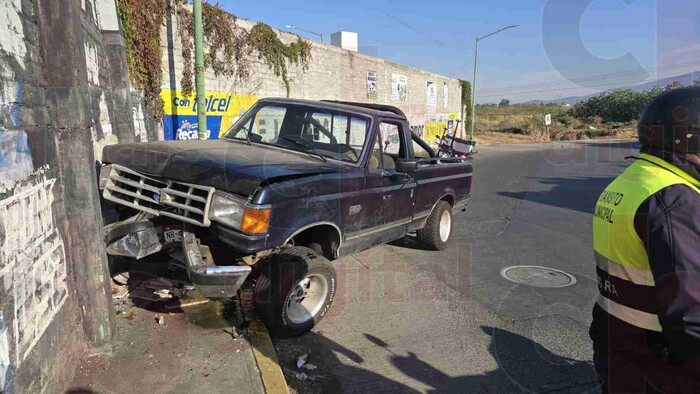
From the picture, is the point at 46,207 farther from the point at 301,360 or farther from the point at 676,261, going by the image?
the point at 676,261

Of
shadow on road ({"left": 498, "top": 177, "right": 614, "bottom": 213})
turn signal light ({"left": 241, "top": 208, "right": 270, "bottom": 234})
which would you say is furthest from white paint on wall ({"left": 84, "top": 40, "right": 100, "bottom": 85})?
shadow on road ({"left": 498, "top": 177, "right": 614, "bottom": 213})

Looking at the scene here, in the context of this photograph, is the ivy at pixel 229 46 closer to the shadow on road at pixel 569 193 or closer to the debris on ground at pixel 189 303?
the debris on ground at pixel 189 303

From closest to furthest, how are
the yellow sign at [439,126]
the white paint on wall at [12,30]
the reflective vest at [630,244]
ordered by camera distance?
the reflective vest at [630,244] < the white paint on wall at [12,30] < the yellow sign at [439,126]

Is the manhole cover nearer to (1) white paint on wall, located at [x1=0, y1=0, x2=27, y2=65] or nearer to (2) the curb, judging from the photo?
(2) the curb

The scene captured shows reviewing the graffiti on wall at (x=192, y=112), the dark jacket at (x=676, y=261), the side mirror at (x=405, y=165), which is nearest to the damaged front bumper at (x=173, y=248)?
the side mirror at (x=405, y=165)

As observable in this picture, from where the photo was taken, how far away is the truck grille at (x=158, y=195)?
3.54 metres

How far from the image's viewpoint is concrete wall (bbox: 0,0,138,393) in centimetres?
245

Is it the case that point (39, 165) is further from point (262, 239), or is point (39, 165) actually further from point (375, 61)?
point (375, 61)

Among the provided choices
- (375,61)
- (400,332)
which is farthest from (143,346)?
(375,61)

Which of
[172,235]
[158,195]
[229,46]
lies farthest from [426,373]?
[229,46]

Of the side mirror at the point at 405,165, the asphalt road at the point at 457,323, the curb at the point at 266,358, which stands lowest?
the asphalt road at the point at 457,323

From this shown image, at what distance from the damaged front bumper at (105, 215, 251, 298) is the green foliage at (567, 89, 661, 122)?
63.2 m

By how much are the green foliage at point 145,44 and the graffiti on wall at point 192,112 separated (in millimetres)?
334

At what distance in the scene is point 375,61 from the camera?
19875 millimetres
